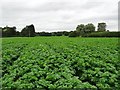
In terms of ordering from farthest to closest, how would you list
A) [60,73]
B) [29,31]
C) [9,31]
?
[9,31] < [29,31] < [60,73]

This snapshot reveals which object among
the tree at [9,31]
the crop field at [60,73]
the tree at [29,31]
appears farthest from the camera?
the tree at [29,31]

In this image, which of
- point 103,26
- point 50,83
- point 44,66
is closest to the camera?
point 50,83

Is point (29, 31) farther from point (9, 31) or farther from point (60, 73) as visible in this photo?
point (60, 73)

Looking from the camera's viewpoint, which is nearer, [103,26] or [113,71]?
[113,71]

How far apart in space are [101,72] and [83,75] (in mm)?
579

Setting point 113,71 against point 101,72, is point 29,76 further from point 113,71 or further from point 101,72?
point 113,71

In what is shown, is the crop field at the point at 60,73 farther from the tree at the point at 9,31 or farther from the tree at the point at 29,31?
the tree at the point at 29,31

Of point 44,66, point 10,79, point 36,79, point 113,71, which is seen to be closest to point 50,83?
point 36,79

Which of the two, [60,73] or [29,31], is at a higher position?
[29,31]

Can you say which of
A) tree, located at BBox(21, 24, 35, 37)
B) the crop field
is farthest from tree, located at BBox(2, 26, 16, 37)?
the crop field

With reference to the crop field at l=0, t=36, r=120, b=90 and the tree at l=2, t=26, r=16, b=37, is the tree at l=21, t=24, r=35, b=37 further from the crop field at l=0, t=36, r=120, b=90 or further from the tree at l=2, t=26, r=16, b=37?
the crop field at l=0, t=36, r=120, b=90

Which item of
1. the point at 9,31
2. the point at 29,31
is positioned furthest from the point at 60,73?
the point at 9,31

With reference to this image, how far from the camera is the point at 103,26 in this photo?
6012 centimetres

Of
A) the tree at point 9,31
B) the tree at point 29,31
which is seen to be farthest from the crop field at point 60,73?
the tree at point 29,31
